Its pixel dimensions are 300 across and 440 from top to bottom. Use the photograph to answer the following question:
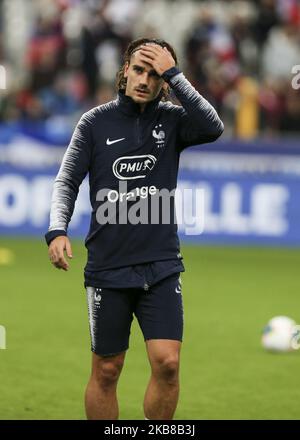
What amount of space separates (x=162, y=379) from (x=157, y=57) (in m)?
1.82

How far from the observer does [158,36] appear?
20.1 meters

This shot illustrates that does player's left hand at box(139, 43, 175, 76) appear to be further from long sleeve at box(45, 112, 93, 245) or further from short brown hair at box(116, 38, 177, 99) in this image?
long sleeve at box(45, 112, 93, 245)

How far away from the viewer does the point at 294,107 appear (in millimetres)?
19188

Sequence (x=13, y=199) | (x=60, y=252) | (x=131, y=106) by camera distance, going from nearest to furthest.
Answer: (x=60, y=252), (x=131, y=106), (x=13, y=199)

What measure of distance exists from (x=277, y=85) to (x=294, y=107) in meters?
0.60

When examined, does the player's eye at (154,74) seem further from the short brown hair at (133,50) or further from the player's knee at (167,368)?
the player's knee at (167,368)

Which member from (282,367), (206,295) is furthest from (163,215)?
(206,295)

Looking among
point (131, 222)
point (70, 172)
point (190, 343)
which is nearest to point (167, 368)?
point (131, 222)

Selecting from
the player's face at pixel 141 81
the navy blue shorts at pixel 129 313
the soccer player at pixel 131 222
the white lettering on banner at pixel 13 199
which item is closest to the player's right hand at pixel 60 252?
the soccer player at pixel 131 222

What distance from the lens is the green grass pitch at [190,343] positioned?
323 inches

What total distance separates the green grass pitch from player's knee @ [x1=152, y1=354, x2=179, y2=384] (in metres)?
1.35

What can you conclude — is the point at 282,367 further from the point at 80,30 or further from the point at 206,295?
the point at 80,30

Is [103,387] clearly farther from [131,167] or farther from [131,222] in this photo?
[131,167]

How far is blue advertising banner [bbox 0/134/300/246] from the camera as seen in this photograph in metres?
17.1
